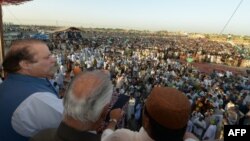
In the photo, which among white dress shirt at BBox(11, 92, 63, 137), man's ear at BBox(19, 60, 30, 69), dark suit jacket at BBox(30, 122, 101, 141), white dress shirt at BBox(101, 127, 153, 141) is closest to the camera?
dark suit jacket at BBox(30, 122, 101, 141)

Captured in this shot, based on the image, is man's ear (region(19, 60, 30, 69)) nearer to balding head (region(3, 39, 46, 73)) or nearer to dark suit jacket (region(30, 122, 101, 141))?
balding head (region(3, 39, 46, 73))

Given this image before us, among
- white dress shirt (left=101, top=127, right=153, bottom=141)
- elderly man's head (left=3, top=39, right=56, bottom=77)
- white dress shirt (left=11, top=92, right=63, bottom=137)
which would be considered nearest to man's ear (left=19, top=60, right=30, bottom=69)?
elderly man's head (left=3, top=39, right=56, bottom=77)

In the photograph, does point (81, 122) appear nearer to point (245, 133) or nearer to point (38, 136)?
point (38, 136)

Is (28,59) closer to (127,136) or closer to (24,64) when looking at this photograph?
(24,64)

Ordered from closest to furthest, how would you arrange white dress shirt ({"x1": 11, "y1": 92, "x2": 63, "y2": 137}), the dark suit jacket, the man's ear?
the dark suit jacket, white dress shirt ({"x1": 11, "y1": 92, "x2": 63, "y2": 137}), the man's ear

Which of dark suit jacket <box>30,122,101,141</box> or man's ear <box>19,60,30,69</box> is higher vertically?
man's ear <box>19,60,30,69</box>

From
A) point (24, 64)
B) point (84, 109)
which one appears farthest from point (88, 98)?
point (24, 64)
